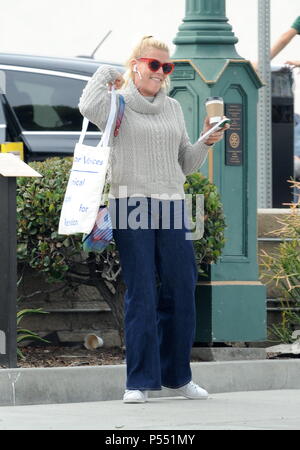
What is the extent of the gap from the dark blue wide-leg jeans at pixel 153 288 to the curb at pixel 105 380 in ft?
1.21

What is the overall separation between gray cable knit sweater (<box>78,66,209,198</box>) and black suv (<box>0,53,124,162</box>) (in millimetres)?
4300

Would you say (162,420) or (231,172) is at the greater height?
(231,172)

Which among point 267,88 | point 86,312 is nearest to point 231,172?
point 86,312

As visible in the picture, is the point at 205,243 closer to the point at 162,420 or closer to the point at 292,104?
the point at 162,420

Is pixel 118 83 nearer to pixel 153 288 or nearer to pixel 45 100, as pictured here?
pixel 153 288

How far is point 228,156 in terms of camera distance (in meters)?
9.23

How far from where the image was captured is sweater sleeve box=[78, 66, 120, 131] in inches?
299

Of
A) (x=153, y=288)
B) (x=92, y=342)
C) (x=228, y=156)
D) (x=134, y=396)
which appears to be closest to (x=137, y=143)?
(x=153, y=288)

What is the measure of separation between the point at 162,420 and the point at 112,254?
195cm

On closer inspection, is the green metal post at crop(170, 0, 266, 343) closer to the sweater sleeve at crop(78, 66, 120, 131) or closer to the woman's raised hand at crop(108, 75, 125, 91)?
the woman's raised hand at crop(108, 75, 125, 91)

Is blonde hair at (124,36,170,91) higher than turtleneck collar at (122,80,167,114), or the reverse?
blonde hair at (124,36,170,91)

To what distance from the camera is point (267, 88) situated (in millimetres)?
12578

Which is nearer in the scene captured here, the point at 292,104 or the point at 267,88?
the point at 267,88

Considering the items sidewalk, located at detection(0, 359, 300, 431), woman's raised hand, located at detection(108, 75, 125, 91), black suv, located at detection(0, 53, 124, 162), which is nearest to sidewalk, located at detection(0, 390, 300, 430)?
sidewalk, located at detection(0, 359, 300, 431)
